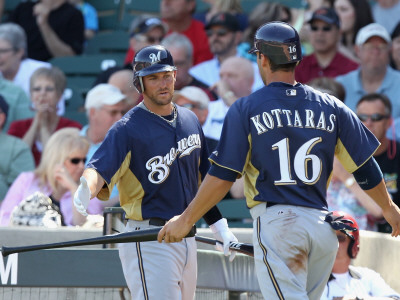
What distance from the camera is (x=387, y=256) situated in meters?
5.55

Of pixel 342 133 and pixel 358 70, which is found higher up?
pixel 358 70

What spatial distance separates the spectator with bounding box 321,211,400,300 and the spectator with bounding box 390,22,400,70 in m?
3.89

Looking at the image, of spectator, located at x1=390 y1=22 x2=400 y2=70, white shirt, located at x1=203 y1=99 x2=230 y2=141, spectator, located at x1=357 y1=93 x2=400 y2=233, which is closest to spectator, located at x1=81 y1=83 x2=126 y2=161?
white shirt, located at x1=203 y1=99 x2=230 y2=141

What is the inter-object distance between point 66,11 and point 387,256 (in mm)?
6009

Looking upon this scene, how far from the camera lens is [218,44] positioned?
9.29 metres

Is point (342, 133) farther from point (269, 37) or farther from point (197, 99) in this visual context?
point (197, 99)

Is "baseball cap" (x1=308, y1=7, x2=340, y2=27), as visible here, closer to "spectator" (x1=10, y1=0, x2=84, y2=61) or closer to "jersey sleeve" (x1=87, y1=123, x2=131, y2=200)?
"spectator" (x1=10, y1=0, x2=84, y2=61)

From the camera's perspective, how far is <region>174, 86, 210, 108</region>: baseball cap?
795cm

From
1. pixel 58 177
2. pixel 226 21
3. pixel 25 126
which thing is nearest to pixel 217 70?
pixel 226 21

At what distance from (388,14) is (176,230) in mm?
5984

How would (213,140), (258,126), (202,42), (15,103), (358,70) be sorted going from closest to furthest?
1. (258,126)
2. (213,140)
3. (358,70)
4. (15,103)
5. (202,42)

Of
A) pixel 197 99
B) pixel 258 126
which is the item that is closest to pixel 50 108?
pixel 197 99

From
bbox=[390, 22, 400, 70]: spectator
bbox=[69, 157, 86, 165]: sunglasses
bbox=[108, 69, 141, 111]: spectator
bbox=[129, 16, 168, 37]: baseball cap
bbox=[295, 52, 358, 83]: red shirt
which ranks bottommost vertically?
bbox=[69, 157, 86, 165]: sunglasses

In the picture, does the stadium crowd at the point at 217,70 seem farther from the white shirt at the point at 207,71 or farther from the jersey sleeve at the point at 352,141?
the jersey sleeve at the point at 352,141
